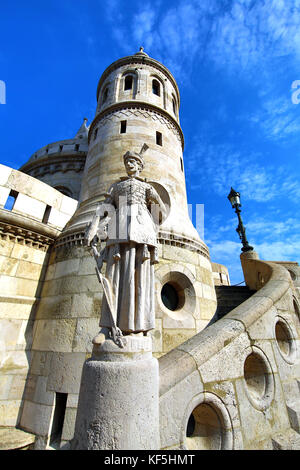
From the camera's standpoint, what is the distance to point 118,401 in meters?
1.98

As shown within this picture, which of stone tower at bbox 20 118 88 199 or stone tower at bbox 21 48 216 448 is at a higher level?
stone tower at bbox 20 118 88 199

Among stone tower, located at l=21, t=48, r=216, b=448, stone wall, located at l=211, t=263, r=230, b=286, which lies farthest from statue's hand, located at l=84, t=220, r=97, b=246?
stone wall, located at l=211, t=263, r=230, b=286

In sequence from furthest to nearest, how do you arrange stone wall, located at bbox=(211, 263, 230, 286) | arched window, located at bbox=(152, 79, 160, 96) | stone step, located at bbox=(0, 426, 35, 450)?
stone wall, located at bbox=(211, 263, 230, 286), arched window, located at bbox=(152, 79, 160, 96), stone step, located at bbox=(0, 426, 35, 450)

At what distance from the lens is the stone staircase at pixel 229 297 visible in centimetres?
675

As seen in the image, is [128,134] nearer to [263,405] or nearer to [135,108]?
[135,108]

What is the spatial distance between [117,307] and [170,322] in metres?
2.95

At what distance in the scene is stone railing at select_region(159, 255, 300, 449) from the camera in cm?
244

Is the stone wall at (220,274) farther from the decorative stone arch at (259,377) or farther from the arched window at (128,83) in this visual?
the arched window at (128,83)

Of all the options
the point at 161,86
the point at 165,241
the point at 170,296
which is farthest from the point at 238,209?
the point at 161,86

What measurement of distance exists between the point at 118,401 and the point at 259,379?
268 centimetres

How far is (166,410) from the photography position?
2.28m

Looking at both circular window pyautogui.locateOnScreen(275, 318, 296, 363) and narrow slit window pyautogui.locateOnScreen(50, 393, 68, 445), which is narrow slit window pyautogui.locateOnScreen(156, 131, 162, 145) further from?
narrow slit window pyautogui.locateOnScreen(50, 393, 68, 445)
